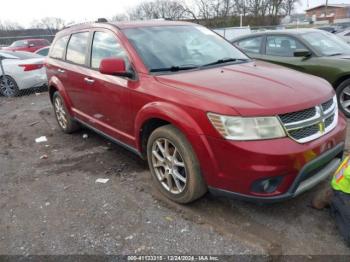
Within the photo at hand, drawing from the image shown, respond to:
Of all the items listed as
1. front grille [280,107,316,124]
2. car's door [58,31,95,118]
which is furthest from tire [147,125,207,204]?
car's door [58,31,95,118]

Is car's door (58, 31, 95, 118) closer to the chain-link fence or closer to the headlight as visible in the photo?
the headlight

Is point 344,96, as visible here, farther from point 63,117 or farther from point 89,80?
point 63,117

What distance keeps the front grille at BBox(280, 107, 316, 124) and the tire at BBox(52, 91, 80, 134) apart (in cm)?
371

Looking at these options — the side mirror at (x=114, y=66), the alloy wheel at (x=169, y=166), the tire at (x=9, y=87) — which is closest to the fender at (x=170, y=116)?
the alloy wheel at (x=169, y=166)

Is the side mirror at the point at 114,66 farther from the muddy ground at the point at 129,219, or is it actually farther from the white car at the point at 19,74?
the white car at the point at 19,74

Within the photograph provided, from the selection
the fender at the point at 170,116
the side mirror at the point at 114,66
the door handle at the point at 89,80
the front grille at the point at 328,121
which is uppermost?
the side mirror at the point at 114,66

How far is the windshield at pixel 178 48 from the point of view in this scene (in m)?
3.55

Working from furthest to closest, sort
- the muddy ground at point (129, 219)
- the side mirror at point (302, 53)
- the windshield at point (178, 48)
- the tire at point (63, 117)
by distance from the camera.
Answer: the side mirror at point (302, 53) < the tire at point (63, 117) < the windshield at point (178, 48) < the muddy ground at point (129, 219)

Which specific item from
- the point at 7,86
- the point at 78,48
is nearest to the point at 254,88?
the point at 78,48

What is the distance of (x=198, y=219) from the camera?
3.11 m

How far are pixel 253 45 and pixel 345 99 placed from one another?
7.24 ft

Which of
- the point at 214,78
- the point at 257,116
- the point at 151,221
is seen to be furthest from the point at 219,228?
the point at 214,78

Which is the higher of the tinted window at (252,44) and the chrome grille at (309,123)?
the tinted window at (252,44)

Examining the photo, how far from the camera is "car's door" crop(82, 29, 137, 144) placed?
145 inches
